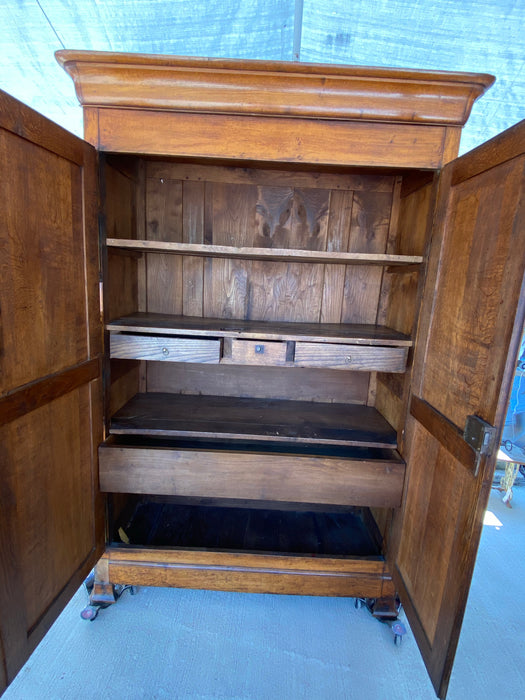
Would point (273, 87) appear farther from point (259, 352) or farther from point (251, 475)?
point (251, 475)

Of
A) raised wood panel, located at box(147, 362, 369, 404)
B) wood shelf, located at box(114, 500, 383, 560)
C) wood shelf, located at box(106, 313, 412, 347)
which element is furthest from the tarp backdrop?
wood shelf, located at box(114, 500, 383, 560)

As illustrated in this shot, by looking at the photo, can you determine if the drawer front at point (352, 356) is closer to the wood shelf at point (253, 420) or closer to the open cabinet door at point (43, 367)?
the wood shelf at point (253, 420)

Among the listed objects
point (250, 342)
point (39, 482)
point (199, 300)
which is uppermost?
point (199, 300)

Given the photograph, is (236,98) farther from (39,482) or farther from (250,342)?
(39,482)

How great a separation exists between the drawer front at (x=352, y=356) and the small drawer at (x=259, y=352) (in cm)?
6

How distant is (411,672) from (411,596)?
39 centimetres

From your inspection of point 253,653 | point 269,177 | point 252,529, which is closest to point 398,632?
point 253,653

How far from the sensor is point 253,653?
→ 1276 mm

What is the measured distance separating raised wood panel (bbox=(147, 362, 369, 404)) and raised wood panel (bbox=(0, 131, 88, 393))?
0.64m

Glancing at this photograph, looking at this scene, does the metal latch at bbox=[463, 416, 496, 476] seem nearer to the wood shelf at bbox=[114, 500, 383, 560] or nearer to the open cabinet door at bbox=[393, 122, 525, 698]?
the open cabinet door at bbox=[393, 122, 525, 698]

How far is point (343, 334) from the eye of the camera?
1.30m

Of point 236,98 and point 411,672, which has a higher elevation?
point 236,98

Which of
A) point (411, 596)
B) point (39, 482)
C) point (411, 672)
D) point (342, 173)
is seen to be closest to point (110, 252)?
point (39, 482)

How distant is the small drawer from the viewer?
126cm
